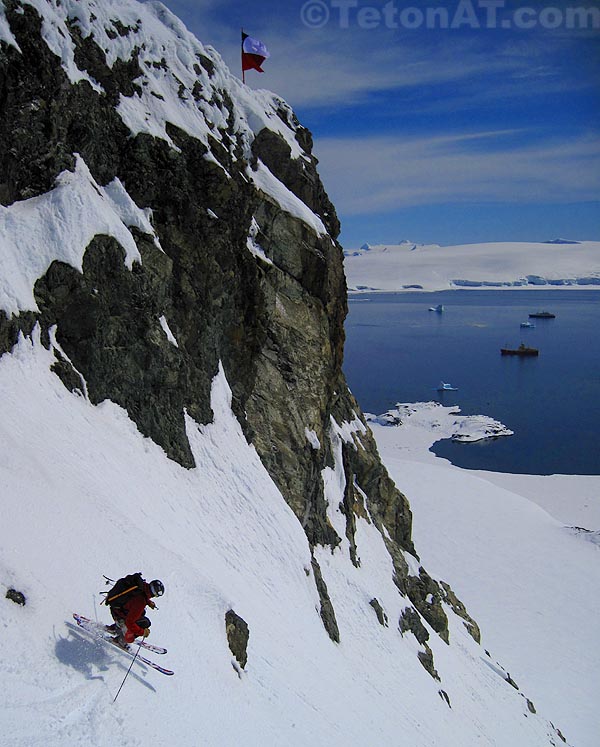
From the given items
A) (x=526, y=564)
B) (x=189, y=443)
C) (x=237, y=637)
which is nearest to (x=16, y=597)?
(x=237, y=637)

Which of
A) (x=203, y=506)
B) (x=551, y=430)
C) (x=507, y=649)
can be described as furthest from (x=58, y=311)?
(x=551, y=430)

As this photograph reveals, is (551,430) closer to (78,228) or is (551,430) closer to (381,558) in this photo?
(381,558)

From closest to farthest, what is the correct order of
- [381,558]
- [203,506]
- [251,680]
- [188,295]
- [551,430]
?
[251,680]
[203,506]
[188,295]
[381,558]
[551,430]

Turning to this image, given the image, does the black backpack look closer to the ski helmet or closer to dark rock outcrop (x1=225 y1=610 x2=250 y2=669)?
the ski helmet

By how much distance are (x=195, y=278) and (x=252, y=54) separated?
10.8m

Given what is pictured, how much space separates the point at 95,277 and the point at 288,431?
1013cm

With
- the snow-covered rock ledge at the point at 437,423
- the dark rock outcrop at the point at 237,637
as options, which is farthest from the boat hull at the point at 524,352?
the dark rock outcrop at the point at 237,637

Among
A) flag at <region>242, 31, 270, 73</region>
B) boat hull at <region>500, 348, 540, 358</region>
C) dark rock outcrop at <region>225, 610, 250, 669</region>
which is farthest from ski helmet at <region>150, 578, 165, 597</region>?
boat hull at <region>500, 348, 540, 358</region>

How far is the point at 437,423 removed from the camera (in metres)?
74.0

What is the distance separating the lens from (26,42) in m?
14.9

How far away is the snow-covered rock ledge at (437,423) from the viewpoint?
69.5m

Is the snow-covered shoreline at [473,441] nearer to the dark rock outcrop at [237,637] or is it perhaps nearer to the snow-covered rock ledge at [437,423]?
the snow-covered rock ledge at [437,423]

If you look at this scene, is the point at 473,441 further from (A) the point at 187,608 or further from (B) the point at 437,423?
(A) the point at 187,608

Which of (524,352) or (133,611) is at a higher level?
(133,611)
